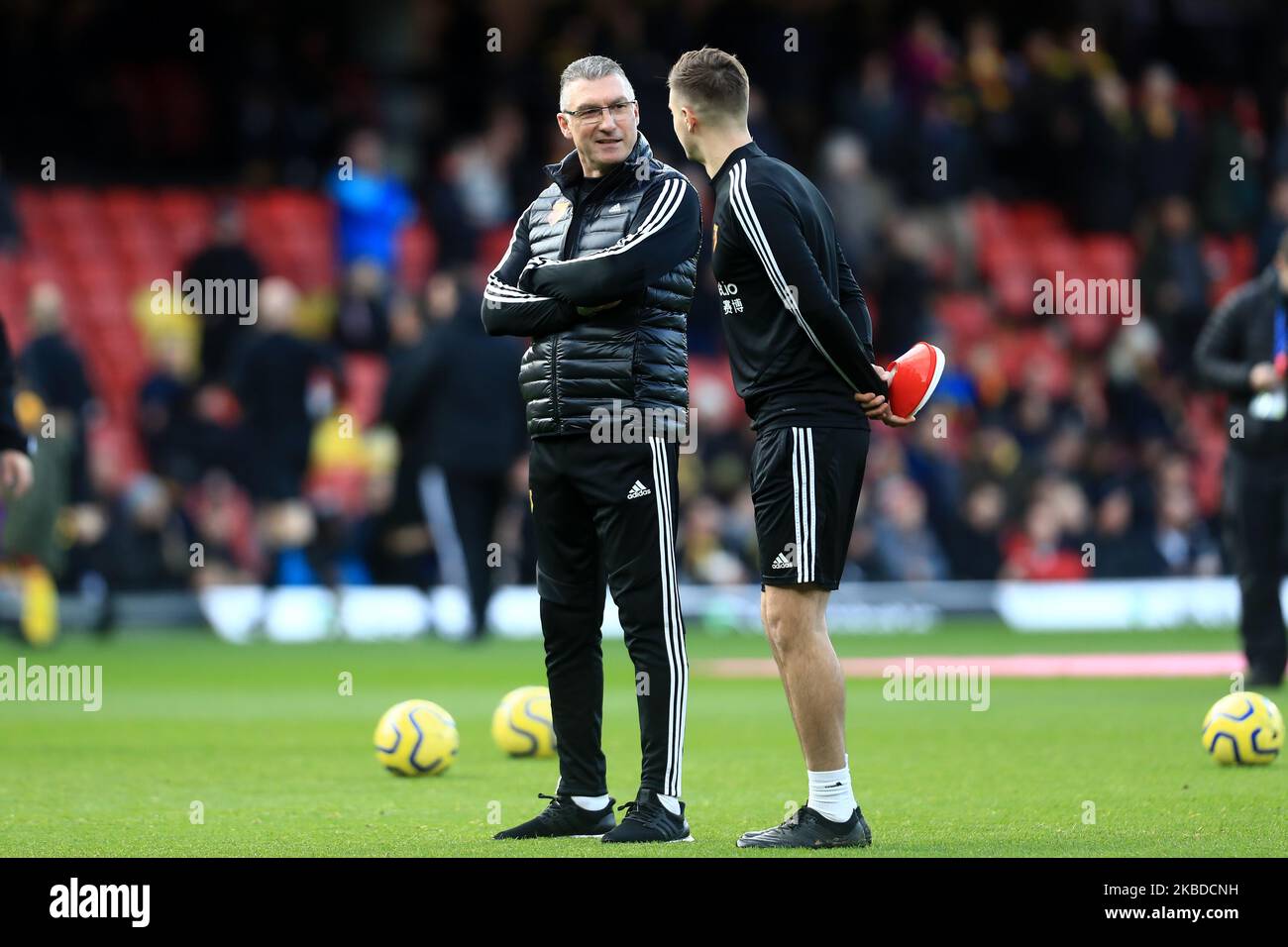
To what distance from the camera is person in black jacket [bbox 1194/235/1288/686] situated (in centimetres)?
1372

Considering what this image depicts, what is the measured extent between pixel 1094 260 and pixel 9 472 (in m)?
20.1

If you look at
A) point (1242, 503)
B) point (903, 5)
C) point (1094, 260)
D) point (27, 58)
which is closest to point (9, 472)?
point (1242, 503)

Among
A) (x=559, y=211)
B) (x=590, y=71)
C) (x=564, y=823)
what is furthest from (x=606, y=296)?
(x=564, y=823)

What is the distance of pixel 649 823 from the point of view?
7.60 metres

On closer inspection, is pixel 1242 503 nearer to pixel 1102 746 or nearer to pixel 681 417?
pixel 1102 746

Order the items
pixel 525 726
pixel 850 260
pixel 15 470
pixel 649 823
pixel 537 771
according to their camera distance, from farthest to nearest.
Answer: pixel 850 260 < pixel 525 726 < pixel 537 771 < pixel 15 470 < pixel 649 823

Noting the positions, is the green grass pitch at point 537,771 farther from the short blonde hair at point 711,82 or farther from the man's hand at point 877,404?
the short blonde hair at point 711,82

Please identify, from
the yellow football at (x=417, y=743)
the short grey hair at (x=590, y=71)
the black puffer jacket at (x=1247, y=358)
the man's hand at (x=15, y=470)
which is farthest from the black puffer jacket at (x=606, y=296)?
the black puffer jacket at (x=1247, y=358)

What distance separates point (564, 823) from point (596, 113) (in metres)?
2.54

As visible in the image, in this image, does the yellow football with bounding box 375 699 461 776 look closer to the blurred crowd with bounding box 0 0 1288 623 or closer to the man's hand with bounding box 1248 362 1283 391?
the man's hand with bounding box 1248 362 1283 391

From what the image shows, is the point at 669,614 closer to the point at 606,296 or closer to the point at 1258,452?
the point at 606,296

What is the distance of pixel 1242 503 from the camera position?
1391 centimetres

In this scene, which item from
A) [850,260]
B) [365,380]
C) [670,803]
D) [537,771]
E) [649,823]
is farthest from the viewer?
[850,260]

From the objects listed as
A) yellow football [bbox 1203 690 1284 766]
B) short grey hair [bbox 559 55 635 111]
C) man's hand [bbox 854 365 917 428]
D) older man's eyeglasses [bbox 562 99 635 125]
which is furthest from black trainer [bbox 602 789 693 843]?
yellow football [bbox 1203 690 1284 766]
